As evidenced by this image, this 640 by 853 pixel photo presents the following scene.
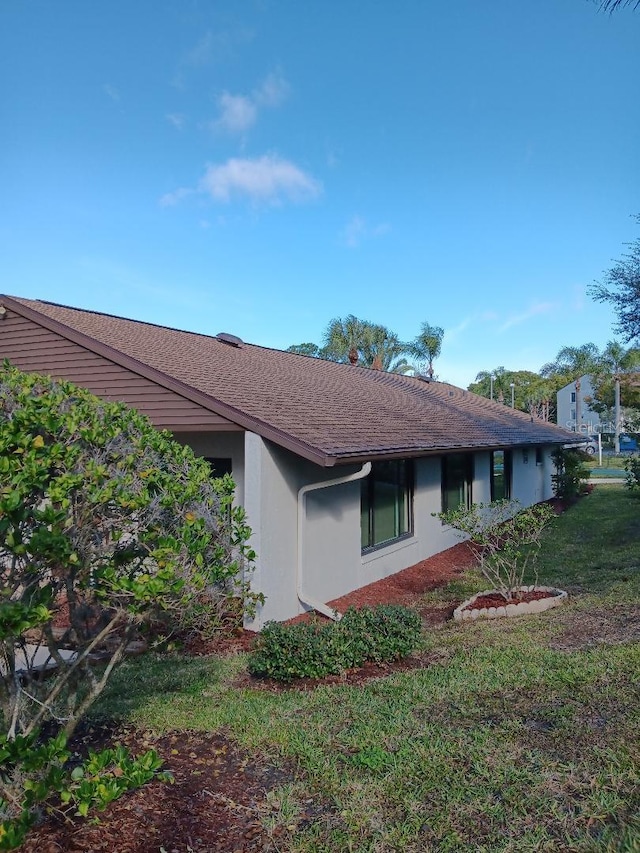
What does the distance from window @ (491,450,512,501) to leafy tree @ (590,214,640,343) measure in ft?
22.6

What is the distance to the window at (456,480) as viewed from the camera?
569 inches

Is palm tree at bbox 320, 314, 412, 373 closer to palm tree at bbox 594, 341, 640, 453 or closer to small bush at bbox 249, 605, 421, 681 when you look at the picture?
palm tree at bbox 594, 341, 640, 453

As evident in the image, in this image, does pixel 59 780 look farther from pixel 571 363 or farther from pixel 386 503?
pixel 571 363

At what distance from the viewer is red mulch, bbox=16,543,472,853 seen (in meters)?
3.12

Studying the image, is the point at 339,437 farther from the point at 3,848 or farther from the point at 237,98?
the point at 237,98

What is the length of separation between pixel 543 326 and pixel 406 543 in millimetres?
25562

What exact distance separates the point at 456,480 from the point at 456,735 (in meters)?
11.3

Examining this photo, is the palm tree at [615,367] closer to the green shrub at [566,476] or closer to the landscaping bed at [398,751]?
the green shrub at [566,476]

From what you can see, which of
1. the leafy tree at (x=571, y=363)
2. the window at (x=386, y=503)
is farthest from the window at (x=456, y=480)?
the leafy tree at (x=571, y=363)

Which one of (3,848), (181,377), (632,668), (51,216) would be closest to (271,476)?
(181,377)

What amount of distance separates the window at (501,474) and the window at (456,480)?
2.68 meters

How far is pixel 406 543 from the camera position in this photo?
39.7 feet

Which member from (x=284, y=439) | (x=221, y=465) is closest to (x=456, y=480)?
(x=221, y=465)

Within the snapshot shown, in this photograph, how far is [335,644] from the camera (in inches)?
241
